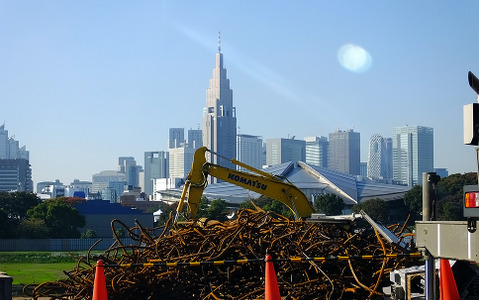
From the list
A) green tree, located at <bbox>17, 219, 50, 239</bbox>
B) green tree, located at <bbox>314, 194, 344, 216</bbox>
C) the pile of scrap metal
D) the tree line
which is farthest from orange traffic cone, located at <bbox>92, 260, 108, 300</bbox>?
green tree, located at <bbox>314, 194, 344, 216</bbox>

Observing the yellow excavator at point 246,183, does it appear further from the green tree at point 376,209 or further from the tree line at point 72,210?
the green tree at point 376,209

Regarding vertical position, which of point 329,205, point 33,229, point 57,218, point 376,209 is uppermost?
point 329,205

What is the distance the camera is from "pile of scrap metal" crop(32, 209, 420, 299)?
364 inches

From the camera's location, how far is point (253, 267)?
383 inches

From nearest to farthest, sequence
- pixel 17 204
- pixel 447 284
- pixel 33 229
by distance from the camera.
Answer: pixel 447 284 → pixel 33 229 → pixel 17 204

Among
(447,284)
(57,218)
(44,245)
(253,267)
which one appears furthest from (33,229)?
(447,284)

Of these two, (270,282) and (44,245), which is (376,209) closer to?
(44,245)

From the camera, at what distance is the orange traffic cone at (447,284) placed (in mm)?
7430

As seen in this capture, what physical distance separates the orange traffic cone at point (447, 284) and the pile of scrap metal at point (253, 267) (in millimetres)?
1234

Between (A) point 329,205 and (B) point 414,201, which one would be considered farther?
(B) point 414,201

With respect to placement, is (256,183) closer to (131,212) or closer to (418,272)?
(418,272)

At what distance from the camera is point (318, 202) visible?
79.5 m

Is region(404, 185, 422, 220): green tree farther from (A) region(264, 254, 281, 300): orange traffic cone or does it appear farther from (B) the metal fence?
(A) region(264, 254, 281, 300): orange traffic cone

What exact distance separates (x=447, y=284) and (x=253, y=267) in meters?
2.96
